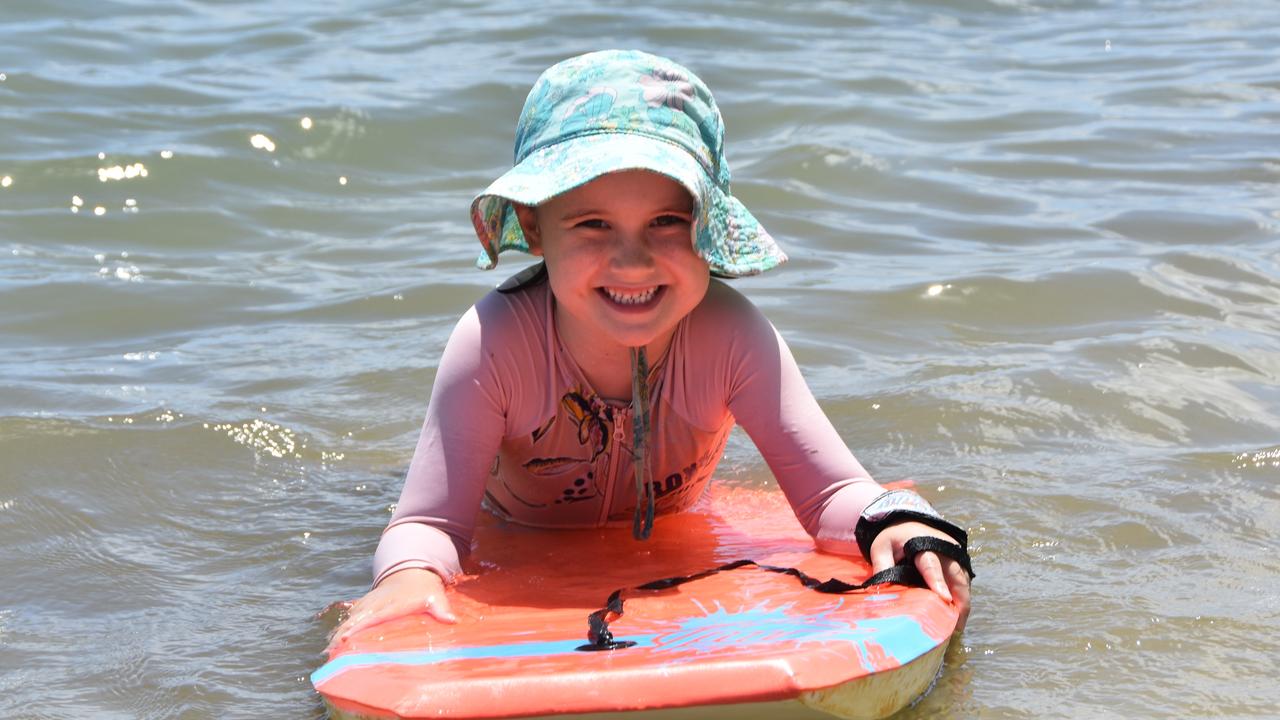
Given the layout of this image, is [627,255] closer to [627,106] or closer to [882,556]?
[627,106]

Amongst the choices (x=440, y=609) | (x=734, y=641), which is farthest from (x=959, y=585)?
(x=440, y=609)

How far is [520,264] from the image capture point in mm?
5633

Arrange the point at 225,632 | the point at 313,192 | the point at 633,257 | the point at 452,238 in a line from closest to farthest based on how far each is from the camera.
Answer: the point at 633,257, the point at 225,632, the point at 452,238, the point at 313,192

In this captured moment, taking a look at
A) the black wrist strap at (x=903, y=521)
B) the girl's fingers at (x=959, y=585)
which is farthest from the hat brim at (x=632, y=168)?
the girl's fingers at (x=959, y=585)

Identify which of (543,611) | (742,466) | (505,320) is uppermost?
(505,320)

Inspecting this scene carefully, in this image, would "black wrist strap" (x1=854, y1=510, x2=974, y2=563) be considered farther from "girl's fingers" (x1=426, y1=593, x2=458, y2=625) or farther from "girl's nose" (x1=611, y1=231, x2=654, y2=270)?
"girl's fingers" (x1=426, y1=593, x2=458, y2=625)

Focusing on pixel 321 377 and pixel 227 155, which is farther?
pixel 227 155

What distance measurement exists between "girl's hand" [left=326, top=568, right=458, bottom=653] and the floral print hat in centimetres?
64

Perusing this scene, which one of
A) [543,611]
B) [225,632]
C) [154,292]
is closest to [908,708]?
[543,611]

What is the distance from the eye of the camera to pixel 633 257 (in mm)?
2568

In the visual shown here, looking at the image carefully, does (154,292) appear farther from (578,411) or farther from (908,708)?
(908,708)

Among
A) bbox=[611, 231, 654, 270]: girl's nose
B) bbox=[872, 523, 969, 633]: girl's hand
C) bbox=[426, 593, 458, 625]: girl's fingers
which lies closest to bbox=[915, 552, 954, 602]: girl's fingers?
bbox=[872, 523, 969, 633]: girl's hand

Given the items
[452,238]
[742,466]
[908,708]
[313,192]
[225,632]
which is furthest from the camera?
[313,192]

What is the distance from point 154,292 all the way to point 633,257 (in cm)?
296
